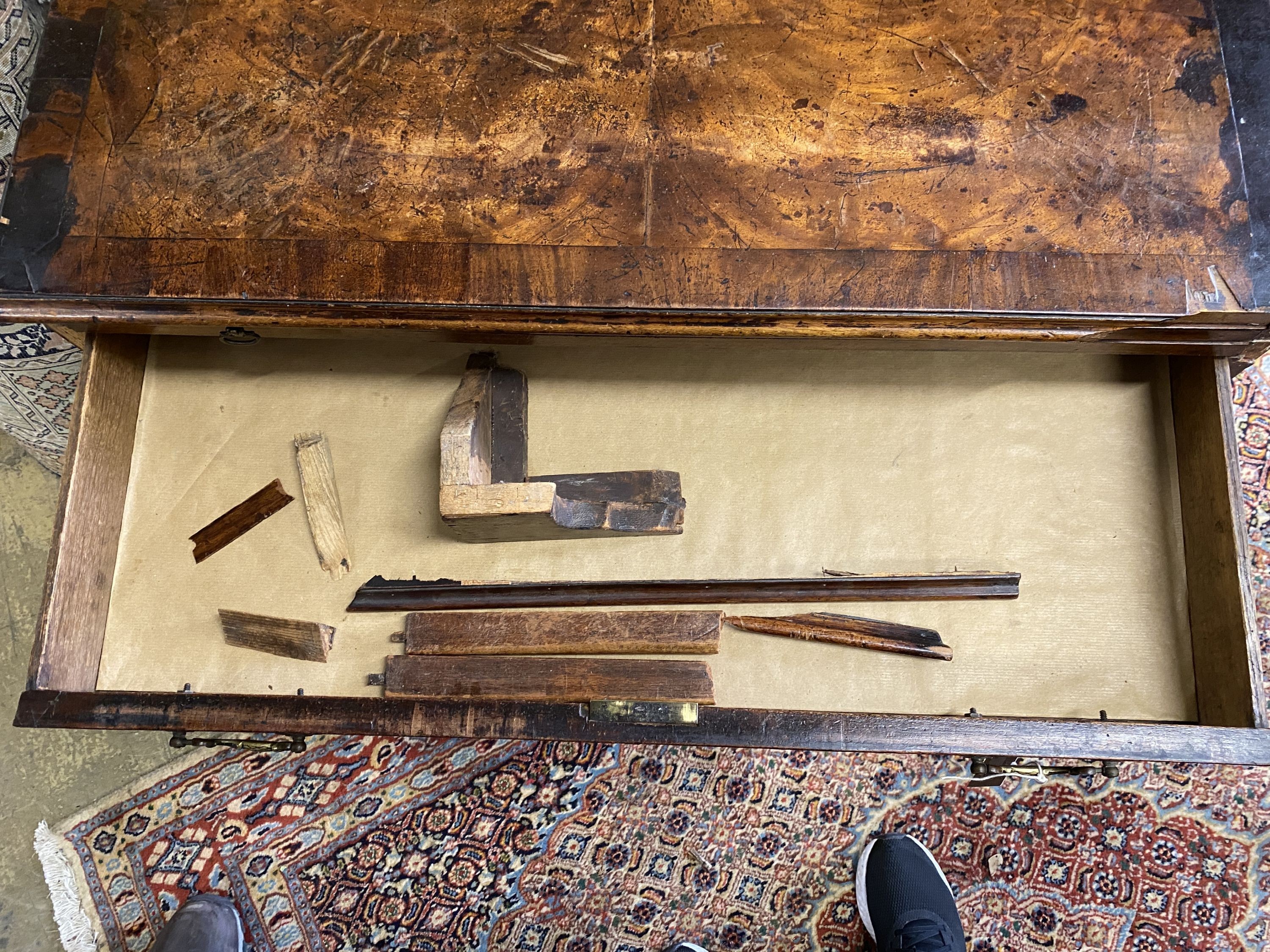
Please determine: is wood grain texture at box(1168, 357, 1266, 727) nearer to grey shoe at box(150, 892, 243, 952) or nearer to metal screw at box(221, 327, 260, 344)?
metal screw at box(221, 327, 260, 344)

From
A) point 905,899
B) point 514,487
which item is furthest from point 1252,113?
point 905,899

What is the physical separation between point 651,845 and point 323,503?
952mm

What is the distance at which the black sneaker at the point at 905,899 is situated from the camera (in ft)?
5.03

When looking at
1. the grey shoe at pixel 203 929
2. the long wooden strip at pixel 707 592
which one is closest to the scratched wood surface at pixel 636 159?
the long wooden strip at pixel 707 592

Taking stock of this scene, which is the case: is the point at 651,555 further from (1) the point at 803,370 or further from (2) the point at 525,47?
(2) the point at 525,47

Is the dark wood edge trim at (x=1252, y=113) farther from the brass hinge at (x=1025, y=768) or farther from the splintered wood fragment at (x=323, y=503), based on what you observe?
the splintered wood fragment at (x=323, y=503)

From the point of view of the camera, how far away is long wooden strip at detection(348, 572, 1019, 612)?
1.20 meters

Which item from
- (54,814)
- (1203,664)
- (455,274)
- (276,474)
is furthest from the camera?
(54,814)

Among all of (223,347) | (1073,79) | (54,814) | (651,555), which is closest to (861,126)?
(1073,79)

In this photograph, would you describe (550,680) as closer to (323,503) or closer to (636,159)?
(323,503)

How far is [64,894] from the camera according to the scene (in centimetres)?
165

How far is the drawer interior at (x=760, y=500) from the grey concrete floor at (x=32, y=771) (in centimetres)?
66

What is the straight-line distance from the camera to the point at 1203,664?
3.80 feet

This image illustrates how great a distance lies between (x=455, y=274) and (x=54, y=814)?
155 cm
